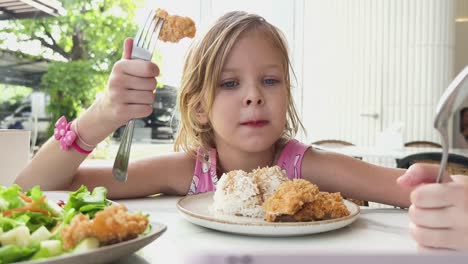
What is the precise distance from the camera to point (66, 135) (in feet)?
3.08

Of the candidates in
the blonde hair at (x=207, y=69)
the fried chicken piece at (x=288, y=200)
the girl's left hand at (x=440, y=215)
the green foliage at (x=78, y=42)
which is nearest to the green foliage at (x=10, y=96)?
the green foliage at (x=78, y=42)

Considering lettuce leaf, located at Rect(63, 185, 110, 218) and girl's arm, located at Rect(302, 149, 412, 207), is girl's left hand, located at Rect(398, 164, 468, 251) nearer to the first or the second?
lettuce leaf, located at Rect(63, 185, 110, 218)

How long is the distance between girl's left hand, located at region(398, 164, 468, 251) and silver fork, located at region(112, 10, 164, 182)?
47 cm

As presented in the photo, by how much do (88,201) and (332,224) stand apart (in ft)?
1.02

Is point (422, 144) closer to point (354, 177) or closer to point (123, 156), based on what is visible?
point (354, 177)

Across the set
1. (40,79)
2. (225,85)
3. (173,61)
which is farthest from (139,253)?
(40,79)

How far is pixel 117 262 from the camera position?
1.47 feet

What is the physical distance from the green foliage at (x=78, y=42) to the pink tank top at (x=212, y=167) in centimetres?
374

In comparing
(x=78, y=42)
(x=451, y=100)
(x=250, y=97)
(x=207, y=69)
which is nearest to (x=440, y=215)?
(x=451, y=100)

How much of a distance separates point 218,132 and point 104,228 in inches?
25.6

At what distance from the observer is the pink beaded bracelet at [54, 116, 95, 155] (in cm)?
93

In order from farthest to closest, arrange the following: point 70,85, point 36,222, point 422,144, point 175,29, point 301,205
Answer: point 70,85 → point 422,144 → point 175,29 → point 301,205 → point 36,222

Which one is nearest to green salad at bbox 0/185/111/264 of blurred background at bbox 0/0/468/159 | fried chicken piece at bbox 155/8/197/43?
fried chicken piece at bbox 155/8/197/43

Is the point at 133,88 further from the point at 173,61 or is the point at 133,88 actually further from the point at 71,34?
the point at 71,34
